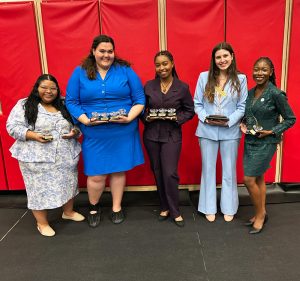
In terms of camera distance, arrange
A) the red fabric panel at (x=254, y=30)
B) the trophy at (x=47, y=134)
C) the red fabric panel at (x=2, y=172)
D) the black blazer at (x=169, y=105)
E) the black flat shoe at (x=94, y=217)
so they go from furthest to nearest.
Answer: the red fabric panel at (x=2, y=172) → the red fabric panel at (x=254, y=30) → the black flat shoe at (x=94, y=217) → the black blazer at (x=169, y=105) → the trophy at (x=47, y=134)

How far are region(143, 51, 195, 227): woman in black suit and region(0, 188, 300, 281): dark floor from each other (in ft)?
1.01

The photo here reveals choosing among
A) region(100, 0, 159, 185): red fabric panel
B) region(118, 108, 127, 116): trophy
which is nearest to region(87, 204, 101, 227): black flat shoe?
region(118, 108, 127, 116): trophy

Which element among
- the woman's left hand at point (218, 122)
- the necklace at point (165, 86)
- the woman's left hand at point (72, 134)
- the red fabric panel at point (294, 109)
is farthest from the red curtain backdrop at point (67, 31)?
the red fabric panel at point (294, 109)

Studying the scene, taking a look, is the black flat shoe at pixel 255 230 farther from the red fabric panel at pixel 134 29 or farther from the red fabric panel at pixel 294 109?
the red fabric panel at pixel 134 29

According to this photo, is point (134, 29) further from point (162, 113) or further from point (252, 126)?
point (252, 126)

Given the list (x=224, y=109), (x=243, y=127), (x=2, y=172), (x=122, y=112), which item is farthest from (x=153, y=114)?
(x=2, y=172)

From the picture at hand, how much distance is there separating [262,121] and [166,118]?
2.41 feet

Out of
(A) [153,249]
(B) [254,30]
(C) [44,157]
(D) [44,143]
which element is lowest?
(A) [153,249]

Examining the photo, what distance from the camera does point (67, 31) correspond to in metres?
2.98

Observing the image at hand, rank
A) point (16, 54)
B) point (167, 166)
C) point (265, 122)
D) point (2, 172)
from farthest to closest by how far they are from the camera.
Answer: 1. point (2, 172)
2. point (16, 54)
3. point (167, 166)
4. point (265, 122)

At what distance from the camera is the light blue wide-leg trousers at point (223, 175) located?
8.46ft

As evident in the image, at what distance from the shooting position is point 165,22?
9.74 ft

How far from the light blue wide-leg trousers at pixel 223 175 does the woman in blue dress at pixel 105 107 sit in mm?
610

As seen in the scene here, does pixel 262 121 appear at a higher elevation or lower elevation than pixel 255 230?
higher
